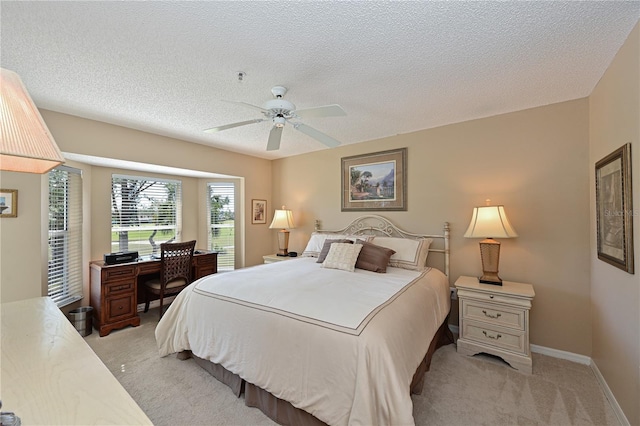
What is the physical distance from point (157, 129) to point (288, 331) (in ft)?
10.2

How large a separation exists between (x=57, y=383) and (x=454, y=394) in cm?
246

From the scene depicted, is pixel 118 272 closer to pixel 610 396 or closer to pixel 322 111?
pixel 322 111

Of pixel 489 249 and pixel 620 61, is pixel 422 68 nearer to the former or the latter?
pixel 620 61

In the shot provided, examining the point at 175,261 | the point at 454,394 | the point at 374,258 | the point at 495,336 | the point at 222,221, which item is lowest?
the point at 454,394

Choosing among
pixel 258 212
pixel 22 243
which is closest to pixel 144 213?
pixel 22 243

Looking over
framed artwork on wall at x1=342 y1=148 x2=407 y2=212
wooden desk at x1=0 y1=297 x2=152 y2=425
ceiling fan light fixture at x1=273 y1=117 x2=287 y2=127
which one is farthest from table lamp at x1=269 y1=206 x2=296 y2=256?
wooden desk at x1=0 y1=297 x2=152 y2=425

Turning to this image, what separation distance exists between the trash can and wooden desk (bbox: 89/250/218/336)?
8cm

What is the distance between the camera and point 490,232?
2.67 metres

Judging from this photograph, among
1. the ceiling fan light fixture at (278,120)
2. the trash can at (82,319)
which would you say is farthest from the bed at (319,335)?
the ceiling fan light fixture at (278,120)

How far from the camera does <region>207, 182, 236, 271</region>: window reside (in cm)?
485

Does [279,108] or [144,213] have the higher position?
[279,108]

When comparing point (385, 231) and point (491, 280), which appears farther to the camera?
point (385, 231)

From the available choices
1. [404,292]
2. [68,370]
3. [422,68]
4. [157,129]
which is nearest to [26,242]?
[157,129]

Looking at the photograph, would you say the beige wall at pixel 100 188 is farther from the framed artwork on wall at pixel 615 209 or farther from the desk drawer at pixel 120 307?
the framed artwork on wall at pixel 615 209
